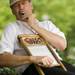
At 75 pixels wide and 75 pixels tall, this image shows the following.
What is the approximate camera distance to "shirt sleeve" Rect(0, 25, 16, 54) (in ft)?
11.2

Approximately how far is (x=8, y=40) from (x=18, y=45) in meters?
0.11

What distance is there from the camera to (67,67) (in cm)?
360

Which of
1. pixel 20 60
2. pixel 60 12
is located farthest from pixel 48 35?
pixel 60 12

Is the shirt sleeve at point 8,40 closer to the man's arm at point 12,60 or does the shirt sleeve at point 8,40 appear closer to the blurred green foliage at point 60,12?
the man's arm at point 12,60

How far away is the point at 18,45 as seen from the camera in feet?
11.5

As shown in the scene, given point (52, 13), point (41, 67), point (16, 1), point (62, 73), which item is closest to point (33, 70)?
point (41, 67)

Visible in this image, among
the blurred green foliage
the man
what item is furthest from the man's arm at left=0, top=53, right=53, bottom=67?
the blurred green foliage

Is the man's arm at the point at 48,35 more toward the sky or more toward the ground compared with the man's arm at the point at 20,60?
more toward the sky

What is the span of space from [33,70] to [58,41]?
1.20 ft

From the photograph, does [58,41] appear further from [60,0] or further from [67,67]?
[60,0]

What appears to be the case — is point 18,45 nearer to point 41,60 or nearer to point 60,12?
point 41,60

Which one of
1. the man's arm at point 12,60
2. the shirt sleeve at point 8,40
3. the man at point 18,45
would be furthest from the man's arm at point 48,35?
the man's arm at point 12,60

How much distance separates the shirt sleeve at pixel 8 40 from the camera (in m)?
3.41

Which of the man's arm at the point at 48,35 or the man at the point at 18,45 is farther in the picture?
the man's arm at the point at 48,35
